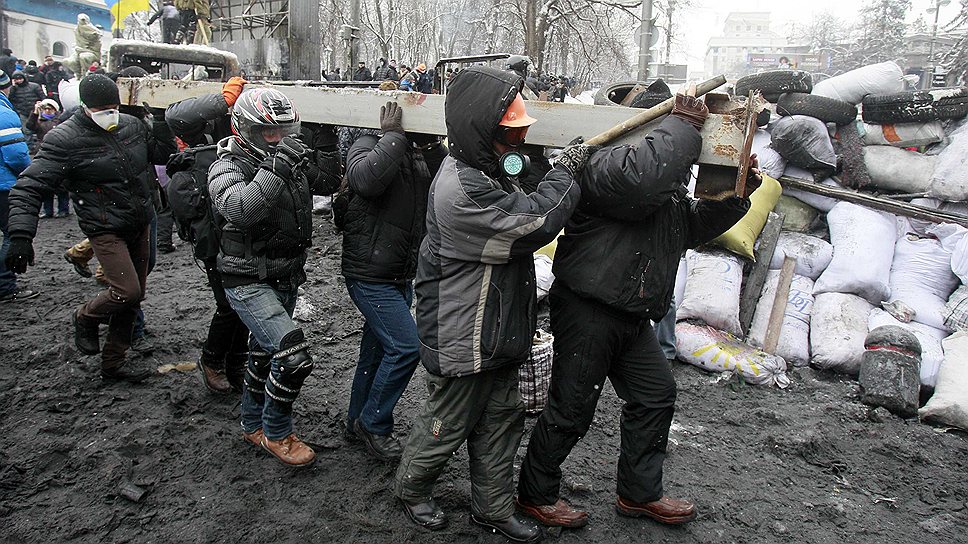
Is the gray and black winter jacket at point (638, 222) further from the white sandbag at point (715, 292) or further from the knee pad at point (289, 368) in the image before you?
the white sandbag at point (715, 292)

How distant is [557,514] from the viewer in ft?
9.17

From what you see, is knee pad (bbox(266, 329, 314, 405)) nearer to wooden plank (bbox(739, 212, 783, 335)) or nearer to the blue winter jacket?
wooden plank (bbox(739, 212, 783, 335))

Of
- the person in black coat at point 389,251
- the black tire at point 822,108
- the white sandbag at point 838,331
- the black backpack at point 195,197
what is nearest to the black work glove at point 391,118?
the person in black coat at point 389,251

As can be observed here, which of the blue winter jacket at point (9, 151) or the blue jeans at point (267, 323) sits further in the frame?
the blue winter jacket at point (9, 151)

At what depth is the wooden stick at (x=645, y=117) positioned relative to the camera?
2.41 metres

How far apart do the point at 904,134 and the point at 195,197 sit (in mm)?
5759

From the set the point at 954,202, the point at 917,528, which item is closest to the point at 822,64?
the point at 954,202

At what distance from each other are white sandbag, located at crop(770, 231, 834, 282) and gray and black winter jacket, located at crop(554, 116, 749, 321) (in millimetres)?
2821

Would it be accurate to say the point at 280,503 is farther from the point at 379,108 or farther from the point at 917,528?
the point at 917,528

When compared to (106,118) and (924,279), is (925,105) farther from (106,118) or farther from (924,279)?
(106,118)

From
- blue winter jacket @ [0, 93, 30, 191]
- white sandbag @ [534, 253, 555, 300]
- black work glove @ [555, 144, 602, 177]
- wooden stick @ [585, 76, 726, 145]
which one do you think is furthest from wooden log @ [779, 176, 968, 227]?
blue winter jacket @ [0, 93, 30, 191]

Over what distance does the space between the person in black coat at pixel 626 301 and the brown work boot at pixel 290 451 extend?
41.3 inches

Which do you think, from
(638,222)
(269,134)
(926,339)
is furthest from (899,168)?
(269,134)

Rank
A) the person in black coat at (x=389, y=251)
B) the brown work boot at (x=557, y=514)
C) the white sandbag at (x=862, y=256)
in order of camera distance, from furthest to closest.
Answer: the white sandbag at (x=862, y=256) → the person in black coat at (x=389, y=251) → the brown work boot at (x=557, y=514)
